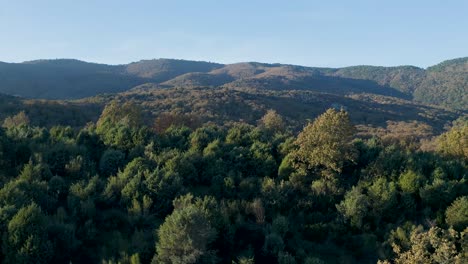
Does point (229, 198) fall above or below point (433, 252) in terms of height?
above

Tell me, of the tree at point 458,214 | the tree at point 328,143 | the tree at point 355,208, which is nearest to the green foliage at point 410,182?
the tree at point 458,214

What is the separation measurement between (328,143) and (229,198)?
8.20 metres

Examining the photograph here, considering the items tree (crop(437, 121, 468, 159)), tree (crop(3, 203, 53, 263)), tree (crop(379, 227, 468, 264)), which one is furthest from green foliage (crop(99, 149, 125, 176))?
tree (crop(437, 121, 468, 159))

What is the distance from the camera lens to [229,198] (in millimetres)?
26156

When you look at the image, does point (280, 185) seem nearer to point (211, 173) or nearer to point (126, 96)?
point (211, 173)

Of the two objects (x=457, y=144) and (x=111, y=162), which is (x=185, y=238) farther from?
(x=457, y=144)

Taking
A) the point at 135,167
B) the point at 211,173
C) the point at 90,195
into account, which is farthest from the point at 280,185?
the point at 90,195

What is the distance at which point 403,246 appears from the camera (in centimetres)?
2122

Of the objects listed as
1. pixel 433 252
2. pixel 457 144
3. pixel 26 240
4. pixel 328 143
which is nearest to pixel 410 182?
pixel 328 143

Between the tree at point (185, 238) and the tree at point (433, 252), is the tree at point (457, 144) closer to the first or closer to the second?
the tree at point (433, 252)

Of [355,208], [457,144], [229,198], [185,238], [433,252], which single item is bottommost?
[433,252]

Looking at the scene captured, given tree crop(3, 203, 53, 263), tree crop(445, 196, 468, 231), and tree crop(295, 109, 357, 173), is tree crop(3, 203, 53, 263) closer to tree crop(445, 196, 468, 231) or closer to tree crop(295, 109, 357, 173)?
tree crop(295, 109, 357, 173)

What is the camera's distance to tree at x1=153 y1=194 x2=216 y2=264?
1775 cm

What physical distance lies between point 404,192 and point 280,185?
8014mm
